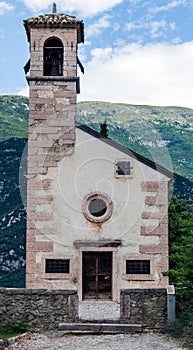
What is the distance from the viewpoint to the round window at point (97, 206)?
18625 millimetres

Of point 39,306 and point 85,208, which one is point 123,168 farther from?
point 39,306

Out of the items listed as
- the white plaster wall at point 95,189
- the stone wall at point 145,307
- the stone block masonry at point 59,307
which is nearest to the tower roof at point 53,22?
the white plaster wall at point 95,189

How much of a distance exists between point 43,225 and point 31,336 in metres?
5.17

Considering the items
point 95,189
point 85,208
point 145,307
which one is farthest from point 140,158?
point 145,307

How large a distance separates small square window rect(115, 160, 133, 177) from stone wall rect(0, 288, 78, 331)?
543 centimetres

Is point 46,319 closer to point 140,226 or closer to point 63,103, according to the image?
point 140,226

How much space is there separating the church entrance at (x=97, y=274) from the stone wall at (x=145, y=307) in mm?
3281

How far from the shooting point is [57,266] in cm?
1836

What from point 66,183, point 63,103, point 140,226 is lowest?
point 140,226

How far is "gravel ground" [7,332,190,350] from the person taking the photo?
12539 millimetres

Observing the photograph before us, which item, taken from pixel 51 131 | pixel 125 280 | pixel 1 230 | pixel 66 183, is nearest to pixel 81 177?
pixel 66 183

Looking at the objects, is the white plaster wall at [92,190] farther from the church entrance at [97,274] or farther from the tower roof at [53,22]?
the tower roof at [53,22]

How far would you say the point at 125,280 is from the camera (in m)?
18.2

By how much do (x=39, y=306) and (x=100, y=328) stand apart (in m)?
1.89
